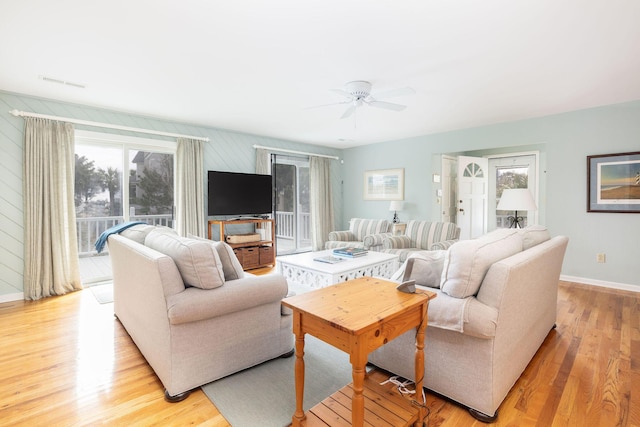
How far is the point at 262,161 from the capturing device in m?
5.73

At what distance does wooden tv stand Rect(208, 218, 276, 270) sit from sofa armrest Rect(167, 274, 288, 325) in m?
2.96

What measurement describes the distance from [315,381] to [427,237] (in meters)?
3.25

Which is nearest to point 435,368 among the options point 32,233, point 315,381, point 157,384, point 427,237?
point 315,381

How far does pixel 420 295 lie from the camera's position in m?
1.61

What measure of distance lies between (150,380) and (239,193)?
11.6ft

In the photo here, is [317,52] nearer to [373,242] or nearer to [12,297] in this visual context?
[373,242]

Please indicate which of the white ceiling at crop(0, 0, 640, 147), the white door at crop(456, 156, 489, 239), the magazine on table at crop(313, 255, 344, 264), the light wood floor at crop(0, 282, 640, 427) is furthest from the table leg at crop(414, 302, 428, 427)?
the white door at crop(456, 156, 489, 239)

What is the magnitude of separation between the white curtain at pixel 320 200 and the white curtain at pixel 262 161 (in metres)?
1.05

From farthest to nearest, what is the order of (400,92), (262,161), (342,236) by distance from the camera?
(262,161)
(342,236)
(400,92)

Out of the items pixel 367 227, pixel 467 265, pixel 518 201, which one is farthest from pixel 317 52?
pixel 367 227

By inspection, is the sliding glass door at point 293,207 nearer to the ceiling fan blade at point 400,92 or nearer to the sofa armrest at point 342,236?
the sofa armrest at point 342,236

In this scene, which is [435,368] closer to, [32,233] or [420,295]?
[420,295]

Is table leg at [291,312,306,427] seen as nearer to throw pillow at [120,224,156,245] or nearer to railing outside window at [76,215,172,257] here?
throw pillow at [120,224,156,245]

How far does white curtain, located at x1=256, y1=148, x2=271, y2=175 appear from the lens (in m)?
5.68
